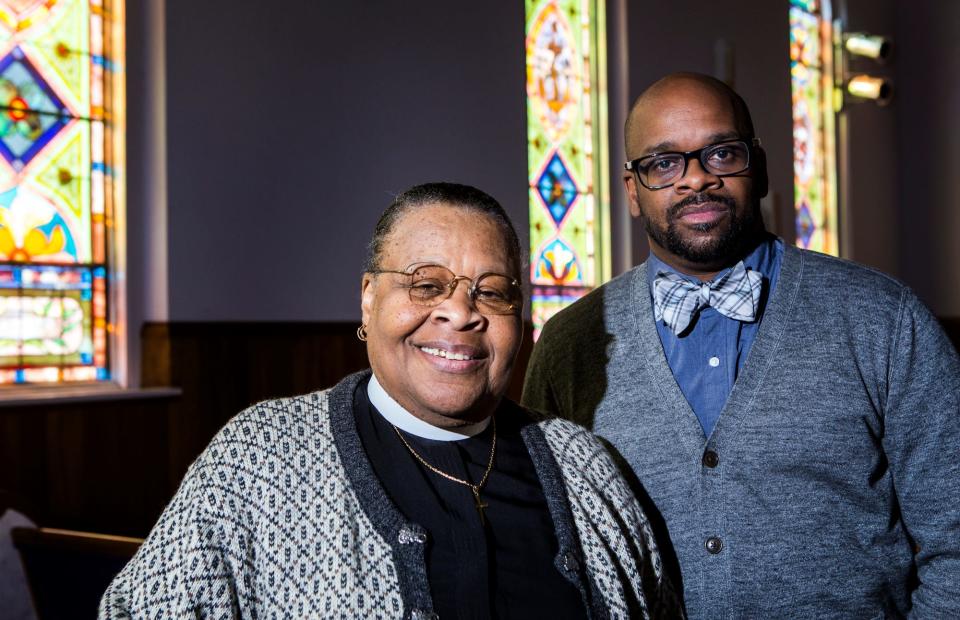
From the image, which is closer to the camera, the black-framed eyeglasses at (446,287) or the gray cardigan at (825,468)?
the black-framed eyeglasses at (446,287)

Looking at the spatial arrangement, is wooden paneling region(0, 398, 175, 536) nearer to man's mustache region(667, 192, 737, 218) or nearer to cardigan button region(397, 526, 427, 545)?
cardigan button region(397, 526, 427, 545)

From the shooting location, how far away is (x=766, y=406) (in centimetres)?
181

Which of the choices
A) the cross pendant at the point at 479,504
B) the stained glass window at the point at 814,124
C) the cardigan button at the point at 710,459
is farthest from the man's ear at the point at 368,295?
the stained glass window at the point at 814,124

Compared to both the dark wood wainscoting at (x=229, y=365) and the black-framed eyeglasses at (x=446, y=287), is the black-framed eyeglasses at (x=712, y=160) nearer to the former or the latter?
the black-framed eyeglasses at (x=446, y=287)

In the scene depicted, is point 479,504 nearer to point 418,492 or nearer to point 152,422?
point 418,492

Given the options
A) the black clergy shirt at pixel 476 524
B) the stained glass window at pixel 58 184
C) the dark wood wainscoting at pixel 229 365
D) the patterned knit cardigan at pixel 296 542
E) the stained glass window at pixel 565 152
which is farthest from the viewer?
the stained glass window at pixel 565 152

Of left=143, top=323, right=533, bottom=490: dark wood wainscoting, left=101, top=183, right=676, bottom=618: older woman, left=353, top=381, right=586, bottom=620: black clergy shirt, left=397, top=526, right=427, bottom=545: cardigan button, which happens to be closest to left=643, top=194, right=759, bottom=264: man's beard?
left=101, top=183, right=676, bottom=618: older woman

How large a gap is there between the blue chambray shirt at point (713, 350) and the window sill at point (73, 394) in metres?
2.62

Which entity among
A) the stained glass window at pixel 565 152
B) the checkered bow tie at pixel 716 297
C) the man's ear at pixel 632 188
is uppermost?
the stained glass window at pixel 565 152

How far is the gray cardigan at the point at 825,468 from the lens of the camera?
1753mm

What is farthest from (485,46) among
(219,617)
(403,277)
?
(219,617)

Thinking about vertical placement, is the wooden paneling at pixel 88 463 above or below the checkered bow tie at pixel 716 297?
below

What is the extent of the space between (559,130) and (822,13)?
12.0 feet

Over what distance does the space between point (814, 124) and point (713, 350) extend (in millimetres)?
7108
